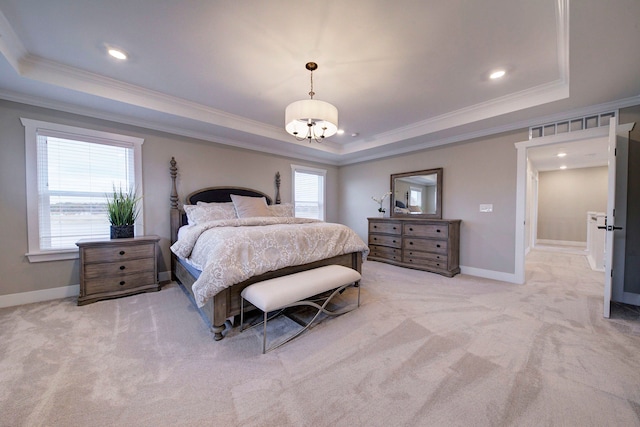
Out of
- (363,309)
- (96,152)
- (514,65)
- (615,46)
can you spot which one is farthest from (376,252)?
(96,152)

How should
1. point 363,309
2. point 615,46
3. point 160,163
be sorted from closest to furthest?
1. point 615,46
2. point 363,309
3. point 160,163

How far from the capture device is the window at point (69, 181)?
2.71m

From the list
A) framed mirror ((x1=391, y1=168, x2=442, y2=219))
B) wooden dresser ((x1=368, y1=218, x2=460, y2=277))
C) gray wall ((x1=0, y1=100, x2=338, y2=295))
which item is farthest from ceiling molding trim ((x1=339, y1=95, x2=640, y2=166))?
gray wall ((x1=0, y1=100, x2=338, y2=295))

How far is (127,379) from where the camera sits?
149 centimetres

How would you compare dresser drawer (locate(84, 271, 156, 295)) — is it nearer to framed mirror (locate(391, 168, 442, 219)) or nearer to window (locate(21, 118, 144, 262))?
window (locate(21, 118, 144, 262))

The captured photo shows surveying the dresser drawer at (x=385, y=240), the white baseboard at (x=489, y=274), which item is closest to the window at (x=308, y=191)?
the dresser drawer at (x=385, y=240)

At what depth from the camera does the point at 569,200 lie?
688 centimetres

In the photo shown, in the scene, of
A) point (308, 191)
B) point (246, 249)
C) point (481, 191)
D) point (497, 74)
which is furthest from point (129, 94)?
point (481, 191)

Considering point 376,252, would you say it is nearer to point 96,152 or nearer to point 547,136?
point 547,136

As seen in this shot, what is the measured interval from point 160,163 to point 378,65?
10.9ft

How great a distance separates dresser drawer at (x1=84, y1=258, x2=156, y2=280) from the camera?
8.72 feet

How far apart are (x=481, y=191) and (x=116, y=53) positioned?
4964 millimetres

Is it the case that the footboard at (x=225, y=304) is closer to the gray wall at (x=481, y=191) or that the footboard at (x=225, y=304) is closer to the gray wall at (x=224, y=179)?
the gray wall at (x=224, y=179)

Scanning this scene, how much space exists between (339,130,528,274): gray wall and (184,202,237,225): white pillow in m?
3.53
